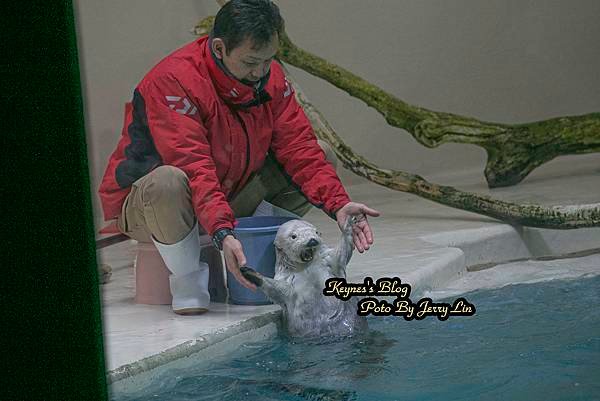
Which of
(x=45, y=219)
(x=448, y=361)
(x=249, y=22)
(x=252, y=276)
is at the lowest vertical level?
(x=448, y=361)

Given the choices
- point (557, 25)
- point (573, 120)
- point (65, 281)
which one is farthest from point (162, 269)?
point (573, 120)

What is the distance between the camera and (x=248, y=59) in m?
1.95

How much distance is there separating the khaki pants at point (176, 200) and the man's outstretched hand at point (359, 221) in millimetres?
128

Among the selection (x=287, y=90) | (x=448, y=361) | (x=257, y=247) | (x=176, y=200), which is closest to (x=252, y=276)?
(x=257, y=247)

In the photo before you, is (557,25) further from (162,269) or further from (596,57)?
(162,269)

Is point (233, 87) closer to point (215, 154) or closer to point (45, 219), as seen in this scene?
point (215, 154)

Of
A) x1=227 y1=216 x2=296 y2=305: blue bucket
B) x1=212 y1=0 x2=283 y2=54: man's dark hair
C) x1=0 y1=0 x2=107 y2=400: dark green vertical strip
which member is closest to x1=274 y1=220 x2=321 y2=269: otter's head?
x1=227 y1=216 x2=296 y2=305: blue bucket

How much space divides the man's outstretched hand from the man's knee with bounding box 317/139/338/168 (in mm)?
137

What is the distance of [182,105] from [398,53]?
1.54ft

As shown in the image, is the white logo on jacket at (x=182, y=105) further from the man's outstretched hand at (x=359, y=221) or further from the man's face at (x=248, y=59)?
the man's outstretched hand at (x=359, y=221)

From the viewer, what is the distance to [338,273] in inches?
79.3

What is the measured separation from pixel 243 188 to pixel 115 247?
1.07ft

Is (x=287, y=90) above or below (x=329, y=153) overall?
above

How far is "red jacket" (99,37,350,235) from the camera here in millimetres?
1789
